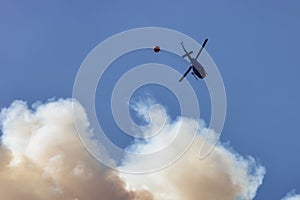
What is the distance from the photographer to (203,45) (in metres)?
165

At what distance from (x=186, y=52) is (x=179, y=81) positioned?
12.2m

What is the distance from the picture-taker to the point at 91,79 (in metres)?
165

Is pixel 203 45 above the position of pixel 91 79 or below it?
above

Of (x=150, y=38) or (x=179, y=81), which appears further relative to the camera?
(x=179, y=81)

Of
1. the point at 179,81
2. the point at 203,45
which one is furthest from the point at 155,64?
the point at 203,45

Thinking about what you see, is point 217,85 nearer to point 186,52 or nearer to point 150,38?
point 186,52

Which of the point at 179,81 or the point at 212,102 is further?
the point at 179,81

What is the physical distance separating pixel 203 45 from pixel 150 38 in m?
20.4

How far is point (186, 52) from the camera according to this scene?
17488 centimetres

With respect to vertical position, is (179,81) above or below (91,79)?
above

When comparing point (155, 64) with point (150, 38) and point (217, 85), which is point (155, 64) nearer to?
point (150, 38)

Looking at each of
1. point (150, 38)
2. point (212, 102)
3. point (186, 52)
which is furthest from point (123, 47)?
point (212, 102)

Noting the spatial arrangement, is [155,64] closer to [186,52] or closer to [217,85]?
[186,52]

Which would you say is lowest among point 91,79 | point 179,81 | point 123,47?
point 91,79
